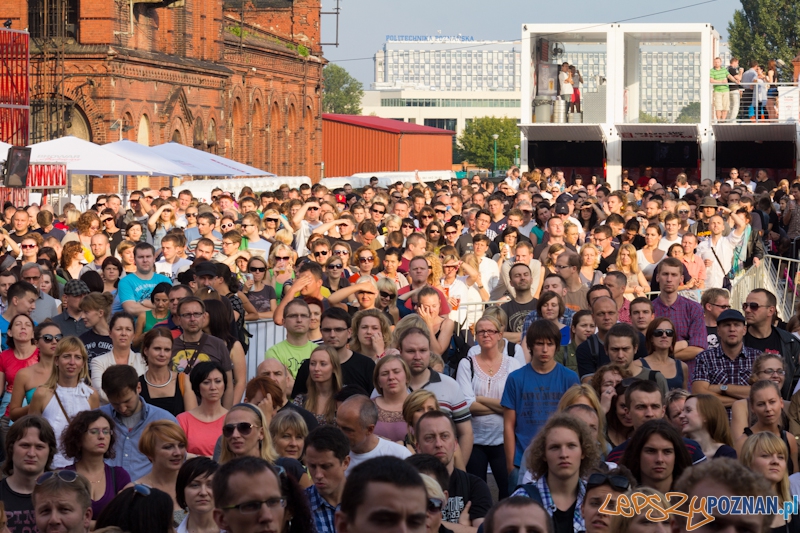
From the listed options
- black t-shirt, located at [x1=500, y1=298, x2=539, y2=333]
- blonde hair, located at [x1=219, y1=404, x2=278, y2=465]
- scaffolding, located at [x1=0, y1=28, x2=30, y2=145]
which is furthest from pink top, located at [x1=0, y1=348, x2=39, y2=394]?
scaffolding, located at [x1=0, y1=28, x2=30, y2=145]

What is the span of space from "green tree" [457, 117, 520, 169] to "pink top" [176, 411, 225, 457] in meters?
138

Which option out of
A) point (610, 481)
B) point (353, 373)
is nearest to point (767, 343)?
point (353, 373)

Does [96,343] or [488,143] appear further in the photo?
[488,143]

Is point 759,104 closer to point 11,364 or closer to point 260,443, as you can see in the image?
point 11,364

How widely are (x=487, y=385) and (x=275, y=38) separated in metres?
48.1

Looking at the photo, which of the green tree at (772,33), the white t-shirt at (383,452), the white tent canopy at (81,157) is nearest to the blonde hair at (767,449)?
the white t-shirt at (383,452)

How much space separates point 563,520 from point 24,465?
9.68 feet

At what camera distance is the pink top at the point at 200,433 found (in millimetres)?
7621

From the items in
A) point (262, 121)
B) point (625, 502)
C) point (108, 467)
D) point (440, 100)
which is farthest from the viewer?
point (440, 100)

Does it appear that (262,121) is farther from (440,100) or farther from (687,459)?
(440,100)

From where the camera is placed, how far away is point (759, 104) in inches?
1334

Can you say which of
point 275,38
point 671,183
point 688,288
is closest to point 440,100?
point 275,38

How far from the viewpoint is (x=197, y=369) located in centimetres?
791

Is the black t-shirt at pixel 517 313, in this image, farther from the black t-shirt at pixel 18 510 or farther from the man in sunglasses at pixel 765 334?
the black t-shirt at pixel 18 510
